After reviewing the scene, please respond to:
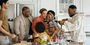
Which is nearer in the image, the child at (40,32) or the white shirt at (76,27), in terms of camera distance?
the child at (40,32)

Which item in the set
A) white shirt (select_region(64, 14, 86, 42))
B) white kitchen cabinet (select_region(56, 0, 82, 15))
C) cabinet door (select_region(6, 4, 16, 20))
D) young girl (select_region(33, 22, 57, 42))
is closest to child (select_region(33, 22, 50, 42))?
young girl (select_region(33, 22, 57, 42))

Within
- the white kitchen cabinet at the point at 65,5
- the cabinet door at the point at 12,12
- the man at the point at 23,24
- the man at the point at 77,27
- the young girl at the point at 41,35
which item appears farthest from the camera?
the white kitchen cabinet at the point at 65,5

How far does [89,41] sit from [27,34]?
2.32 metres

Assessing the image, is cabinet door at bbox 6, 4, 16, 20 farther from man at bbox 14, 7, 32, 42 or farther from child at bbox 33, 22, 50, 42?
child at bbox 33, 22, 50, 42

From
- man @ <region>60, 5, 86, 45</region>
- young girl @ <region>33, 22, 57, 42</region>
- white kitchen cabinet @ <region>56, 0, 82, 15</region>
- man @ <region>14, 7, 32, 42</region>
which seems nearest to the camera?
young girl @ <region>33, 22, 57, 42</region>

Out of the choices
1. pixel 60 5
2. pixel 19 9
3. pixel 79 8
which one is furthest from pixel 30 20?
pixel 79 8

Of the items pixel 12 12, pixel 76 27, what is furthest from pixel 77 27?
pixel 12 12

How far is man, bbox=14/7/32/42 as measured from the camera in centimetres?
309

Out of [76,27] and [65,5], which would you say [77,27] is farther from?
[65,5]

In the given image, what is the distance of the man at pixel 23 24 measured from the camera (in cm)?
309

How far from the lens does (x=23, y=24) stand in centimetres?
316

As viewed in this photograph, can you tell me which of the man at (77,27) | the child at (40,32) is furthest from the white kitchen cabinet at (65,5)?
Answer: the child at (40,32)

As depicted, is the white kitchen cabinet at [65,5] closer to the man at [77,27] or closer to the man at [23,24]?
the man at [23,24]

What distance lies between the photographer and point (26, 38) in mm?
3176
